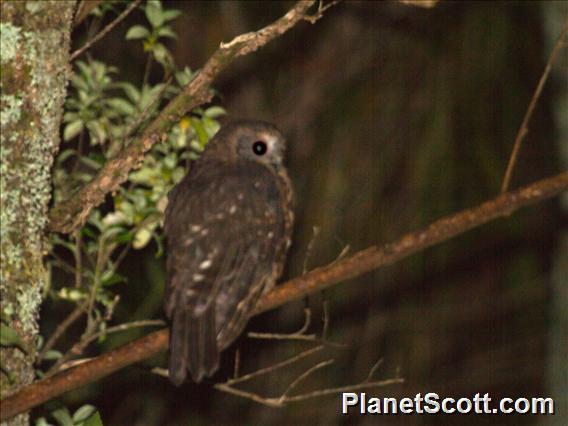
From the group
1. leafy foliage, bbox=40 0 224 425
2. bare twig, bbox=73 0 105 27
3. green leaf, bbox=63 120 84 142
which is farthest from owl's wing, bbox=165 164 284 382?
bare twig, bbox=73 0 105 27

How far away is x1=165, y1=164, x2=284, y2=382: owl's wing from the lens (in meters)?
2.95

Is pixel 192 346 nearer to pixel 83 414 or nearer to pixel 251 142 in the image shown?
pixel 83 414

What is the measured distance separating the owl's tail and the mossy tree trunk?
12.8 inches

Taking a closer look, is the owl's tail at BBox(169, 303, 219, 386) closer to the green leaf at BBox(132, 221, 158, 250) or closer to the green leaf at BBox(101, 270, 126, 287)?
the green leaf at BBox(101, 270, 126, 287)

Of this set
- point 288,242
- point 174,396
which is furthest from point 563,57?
point 174,396

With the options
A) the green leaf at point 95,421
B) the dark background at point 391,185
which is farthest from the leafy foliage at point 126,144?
the dark background at point 391,185

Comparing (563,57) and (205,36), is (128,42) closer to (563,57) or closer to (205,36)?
(205,36)

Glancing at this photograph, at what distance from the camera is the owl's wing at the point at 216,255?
295cm

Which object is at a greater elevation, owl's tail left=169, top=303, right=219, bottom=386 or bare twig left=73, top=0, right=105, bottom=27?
bare twig left=73, top=0, right=105, bottom=27

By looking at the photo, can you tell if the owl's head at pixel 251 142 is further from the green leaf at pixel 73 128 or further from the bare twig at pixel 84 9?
the bare twig at pixel 84 9

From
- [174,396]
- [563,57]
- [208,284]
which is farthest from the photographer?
[174,396]

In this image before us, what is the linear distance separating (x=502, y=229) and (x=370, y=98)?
755 millimetres

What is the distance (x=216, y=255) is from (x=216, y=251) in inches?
0.4

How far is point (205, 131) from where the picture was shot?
3338 millimetres
